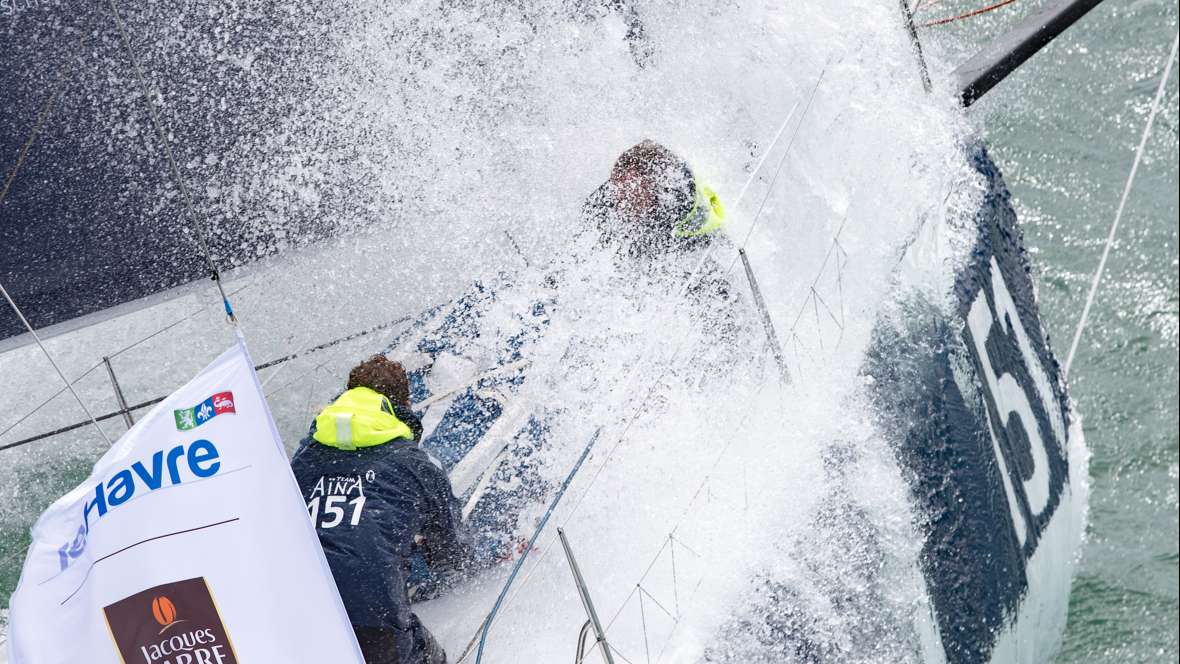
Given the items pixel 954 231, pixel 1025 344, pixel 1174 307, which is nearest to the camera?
pixel 954 231

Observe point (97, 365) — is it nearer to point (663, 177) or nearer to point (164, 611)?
point (164, 611)

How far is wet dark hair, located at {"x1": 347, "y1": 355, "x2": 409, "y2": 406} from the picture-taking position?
7.58ft

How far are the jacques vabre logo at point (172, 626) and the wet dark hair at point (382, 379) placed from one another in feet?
1.70

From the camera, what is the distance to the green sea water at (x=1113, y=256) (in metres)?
4.26

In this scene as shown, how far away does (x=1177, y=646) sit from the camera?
165 inches

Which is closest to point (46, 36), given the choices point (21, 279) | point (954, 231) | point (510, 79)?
point (21, 279)

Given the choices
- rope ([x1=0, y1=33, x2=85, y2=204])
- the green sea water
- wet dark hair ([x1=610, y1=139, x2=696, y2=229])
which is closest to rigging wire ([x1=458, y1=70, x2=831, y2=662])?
wet dark hair ([x1=610, y1=139, x2=696, y2=229])

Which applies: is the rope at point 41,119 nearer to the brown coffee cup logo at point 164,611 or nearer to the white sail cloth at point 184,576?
the white sail cloth at point 184,576

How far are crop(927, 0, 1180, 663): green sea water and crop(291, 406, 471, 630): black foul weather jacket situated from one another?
2954mm

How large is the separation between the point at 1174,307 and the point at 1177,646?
1.28 meters

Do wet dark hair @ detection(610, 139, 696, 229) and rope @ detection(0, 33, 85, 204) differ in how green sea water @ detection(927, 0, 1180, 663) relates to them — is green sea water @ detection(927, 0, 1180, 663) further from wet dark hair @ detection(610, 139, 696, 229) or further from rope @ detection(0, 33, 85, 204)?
rope @ detection(0, 33, 85, 204)

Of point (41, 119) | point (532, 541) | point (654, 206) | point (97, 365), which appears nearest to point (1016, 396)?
point (654, 206)

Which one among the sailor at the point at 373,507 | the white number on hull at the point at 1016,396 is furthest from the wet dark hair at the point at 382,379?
the white number on hull at the point at 1016,396

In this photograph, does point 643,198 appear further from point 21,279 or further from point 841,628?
point 21,279
